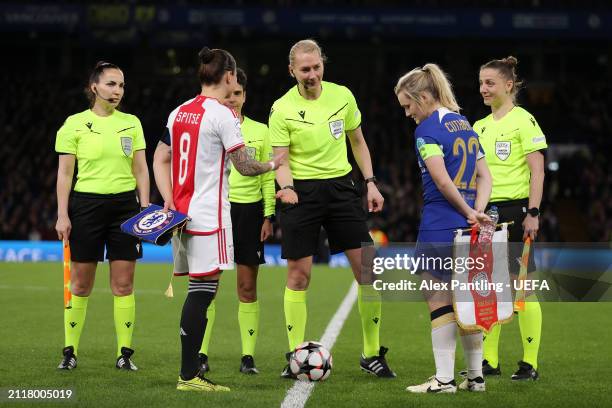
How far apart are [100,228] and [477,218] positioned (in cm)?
285

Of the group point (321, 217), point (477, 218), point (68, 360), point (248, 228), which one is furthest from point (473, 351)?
point (68, 360)

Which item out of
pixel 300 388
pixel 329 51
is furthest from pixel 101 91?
pixel 329 51

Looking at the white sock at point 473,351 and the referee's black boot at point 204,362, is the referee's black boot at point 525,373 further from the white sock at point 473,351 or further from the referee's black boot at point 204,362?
the referee's black boot at point 204,362

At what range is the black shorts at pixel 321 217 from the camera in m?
7.25

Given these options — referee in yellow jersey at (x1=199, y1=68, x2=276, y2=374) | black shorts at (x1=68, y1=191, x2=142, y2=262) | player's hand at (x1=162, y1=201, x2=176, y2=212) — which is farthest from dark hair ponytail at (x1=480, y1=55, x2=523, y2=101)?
black shorts at (x1=68, y1=191, x2=142, y2=262)

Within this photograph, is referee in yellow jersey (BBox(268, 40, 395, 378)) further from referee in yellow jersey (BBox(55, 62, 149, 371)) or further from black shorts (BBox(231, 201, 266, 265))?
referee in yellow jersey (BBox(55, 62, 149, 371))

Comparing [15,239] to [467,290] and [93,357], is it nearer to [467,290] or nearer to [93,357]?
[93,357]

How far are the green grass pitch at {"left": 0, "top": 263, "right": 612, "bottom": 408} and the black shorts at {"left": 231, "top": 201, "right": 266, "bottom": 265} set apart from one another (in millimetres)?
816

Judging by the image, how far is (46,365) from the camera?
7.61 metres

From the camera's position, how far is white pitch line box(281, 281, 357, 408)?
6.11 meters

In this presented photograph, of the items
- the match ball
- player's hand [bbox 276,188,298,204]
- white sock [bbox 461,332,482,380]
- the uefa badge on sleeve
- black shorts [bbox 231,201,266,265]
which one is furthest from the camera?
black shorts [bbox 231,201,266,265]

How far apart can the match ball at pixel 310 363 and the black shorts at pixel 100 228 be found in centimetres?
151

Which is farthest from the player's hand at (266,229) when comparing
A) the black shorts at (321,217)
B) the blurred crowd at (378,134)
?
the blurred crowd at (378,134)

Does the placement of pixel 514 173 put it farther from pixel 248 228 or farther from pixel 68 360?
pixel 68 360
